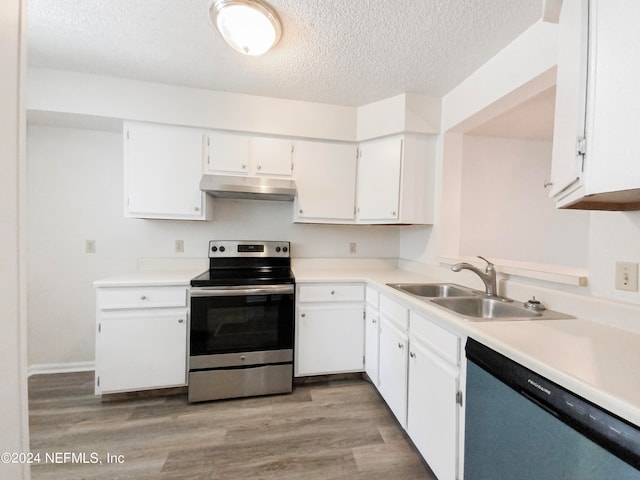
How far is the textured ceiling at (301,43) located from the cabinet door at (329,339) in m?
1.77

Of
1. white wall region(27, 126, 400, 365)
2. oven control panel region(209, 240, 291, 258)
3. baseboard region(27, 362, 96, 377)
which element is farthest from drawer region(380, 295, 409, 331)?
baseboard region(27, 362, 96, 377)

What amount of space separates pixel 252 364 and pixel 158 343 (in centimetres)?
70

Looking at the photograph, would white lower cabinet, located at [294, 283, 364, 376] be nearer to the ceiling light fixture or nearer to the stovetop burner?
the stovetop burner

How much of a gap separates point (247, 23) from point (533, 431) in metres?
2.07

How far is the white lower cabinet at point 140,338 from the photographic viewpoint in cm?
183

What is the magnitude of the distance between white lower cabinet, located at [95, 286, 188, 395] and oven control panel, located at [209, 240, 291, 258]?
20.8 inches

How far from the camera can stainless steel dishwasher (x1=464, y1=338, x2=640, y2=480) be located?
23.2 inches

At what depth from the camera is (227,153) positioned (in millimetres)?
2197

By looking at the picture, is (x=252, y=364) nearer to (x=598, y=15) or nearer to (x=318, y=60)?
(x=318, y=60)

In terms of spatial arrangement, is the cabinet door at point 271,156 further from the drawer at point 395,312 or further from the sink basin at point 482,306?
the sink basin at point 482,306

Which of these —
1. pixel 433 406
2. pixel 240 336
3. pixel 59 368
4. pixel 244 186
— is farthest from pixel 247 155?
pixel 59 368

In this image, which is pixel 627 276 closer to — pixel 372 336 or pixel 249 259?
pixel 372 336

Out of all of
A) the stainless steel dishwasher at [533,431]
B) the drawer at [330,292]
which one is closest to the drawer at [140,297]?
the drawer at [330,292]

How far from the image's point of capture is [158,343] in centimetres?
189
